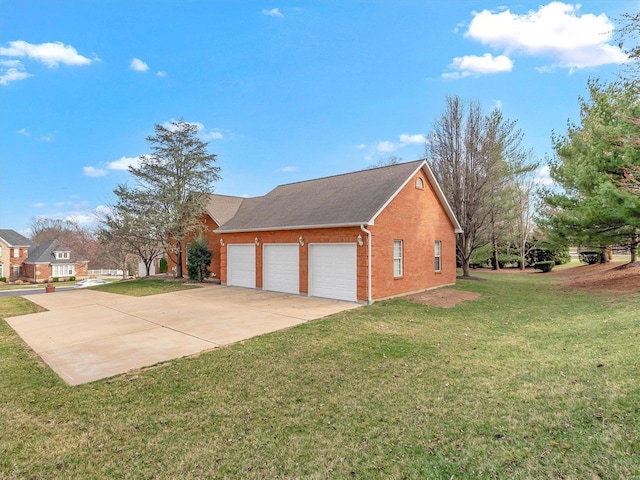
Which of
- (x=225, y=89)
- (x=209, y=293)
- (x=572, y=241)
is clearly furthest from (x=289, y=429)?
(x=225, y=89)

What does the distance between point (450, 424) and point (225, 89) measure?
19847mm

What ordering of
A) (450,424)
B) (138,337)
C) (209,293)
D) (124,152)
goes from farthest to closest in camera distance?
(124,152) → (209,293) → (138,337) → (450,424)

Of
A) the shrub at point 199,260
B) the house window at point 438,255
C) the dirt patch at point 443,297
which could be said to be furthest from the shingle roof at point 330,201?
the dirt patch at point 443,297

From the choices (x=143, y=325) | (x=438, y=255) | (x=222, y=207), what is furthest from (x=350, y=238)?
(x=222, y=207)

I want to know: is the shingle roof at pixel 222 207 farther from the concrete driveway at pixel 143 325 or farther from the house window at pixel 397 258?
the house window at pixel 397 258

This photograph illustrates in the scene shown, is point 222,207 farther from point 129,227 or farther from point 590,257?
point 590,257

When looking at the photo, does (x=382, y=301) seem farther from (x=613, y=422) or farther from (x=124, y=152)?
(x=124, y=152)

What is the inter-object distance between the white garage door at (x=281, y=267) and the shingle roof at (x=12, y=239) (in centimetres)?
4834

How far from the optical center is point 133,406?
15.4 feet

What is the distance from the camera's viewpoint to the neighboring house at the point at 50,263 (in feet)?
150

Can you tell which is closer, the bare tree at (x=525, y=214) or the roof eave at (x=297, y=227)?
the roof eave at (x=297, y=227)

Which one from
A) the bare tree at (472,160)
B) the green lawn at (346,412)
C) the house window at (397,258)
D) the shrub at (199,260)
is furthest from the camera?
the bare tree at (472,160)

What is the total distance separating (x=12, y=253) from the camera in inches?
1811

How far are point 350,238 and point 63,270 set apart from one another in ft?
171
